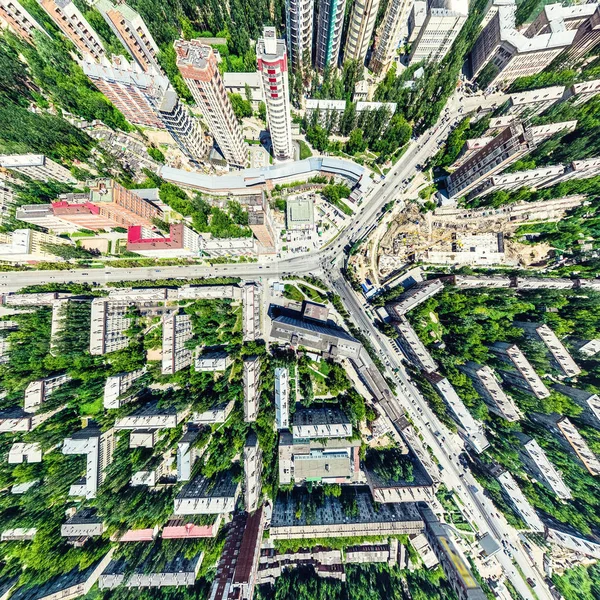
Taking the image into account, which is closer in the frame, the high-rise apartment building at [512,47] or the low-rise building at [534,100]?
the high-rise apartment building at [512,47]

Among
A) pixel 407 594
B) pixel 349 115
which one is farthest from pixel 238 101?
pixel 407 594

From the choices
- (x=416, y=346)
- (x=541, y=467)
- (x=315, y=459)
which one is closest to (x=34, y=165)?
(x=315, y=459)

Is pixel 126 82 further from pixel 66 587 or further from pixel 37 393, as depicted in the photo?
pixel 66 587

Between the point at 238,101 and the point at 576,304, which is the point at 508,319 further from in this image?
the point at 238,101

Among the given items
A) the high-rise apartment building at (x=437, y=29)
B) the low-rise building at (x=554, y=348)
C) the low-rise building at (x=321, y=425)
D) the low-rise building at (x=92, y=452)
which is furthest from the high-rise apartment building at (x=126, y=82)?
the low-rise building at (x=554, y=348)

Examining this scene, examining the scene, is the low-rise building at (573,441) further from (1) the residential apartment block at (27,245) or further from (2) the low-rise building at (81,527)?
(1) the residential apartment block at (27,245)

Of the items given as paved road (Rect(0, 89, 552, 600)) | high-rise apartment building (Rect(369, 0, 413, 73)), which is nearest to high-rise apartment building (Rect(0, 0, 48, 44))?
paved road (Rect(0, 89, 552, 600))
